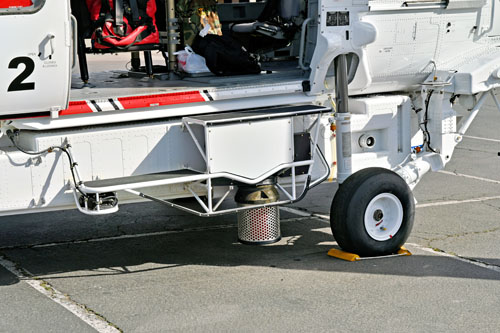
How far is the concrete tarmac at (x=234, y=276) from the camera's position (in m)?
5.19

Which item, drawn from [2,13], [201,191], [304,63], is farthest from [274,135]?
[2,13]

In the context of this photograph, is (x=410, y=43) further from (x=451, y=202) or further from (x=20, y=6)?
(x=20, y=6)

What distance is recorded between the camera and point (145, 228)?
7.65m

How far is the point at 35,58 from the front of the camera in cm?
539

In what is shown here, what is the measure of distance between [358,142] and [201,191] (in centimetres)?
152

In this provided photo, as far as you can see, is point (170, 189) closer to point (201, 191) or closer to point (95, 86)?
point (201, 191)

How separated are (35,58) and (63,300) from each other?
1579 millimetres

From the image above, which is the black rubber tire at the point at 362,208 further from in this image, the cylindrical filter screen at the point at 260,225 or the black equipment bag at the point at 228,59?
the black equipment bag at the point at 228,59

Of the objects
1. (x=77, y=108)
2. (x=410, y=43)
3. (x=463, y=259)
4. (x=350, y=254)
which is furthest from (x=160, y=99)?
(x=463, y=259)

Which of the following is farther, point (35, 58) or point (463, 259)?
point (463, 259)

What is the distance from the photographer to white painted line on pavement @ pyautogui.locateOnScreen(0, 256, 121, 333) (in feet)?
16.8

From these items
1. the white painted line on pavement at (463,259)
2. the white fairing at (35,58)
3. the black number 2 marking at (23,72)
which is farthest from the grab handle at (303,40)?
the black number 2 marking at (23,72)

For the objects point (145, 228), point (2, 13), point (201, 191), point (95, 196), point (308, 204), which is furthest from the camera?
point (308, 204)

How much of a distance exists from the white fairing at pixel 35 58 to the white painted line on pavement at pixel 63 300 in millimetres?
1245
